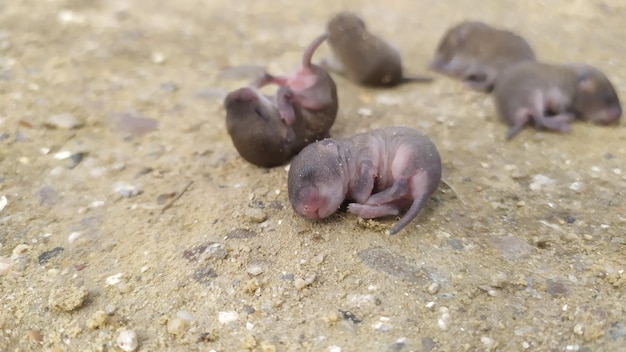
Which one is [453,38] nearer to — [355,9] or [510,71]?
[510,71]

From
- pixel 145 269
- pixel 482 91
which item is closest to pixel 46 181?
pixel 145 269

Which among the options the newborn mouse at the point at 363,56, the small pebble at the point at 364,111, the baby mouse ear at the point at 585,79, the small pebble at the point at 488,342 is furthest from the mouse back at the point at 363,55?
the small pebble at the point at 488,342

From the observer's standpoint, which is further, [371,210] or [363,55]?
[363,55]

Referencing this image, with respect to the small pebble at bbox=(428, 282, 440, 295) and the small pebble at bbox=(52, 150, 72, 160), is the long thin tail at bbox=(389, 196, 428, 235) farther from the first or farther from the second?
the small pebble at bbox=(52, 150, 72, 160)

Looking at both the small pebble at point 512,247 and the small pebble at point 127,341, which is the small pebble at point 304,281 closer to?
the small pebble at point 127,341

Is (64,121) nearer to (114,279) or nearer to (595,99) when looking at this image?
(114,279)

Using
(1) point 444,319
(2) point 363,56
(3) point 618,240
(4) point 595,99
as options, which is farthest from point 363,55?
(1) point 444,319
